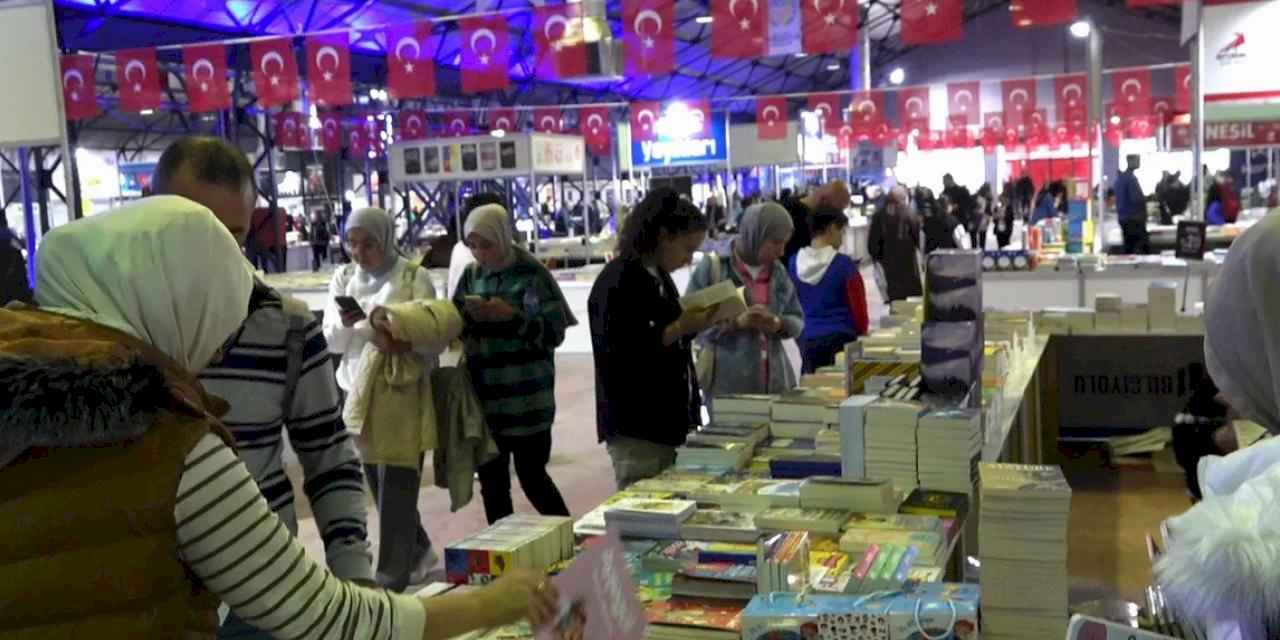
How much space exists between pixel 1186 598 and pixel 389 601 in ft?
2.95

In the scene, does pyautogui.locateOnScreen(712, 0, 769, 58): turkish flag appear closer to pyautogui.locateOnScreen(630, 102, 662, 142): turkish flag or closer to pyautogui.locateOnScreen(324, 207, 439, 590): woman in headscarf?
pyautogui.locateOnScreen(324, 207, 439, 590): woman in headscarf

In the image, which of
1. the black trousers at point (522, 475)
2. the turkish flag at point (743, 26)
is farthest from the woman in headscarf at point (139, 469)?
the turkish flag at point (743, 26)

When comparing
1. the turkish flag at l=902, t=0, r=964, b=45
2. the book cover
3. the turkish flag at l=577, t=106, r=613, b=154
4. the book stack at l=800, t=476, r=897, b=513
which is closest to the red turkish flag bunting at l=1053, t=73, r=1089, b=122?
the turkish flag at l=577, t=106, r=613, b=154

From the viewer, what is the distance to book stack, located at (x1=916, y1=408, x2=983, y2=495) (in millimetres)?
3012

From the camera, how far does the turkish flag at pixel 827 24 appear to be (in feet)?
24.1

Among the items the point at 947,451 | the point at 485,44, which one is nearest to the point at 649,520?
the point at 947,451

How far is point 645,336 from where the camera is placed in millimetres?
3768

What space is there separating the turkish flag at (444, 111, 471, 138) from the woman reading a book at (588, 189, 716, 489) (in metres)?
16.3

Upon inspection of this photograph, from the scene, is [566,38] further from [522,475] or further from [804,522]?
[804,522]

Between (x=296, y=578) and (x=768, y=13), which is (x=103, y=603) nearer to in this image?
(x=296, y=578)

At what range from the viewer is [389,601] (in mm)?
1450

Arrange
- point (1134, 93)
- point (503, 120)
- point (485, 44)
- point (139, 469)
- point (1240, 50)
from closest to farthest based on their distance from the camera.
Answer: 1. point (139, 469)
2. point (1240, 50)
3. point (485, 44)
4. point (1134, 93)
5. point (503, 120)

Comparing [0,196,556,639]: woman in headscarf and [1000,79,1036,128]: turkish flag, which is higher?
[1000,79,1036,128]: turkish flag

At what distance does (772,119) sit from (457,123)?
625 cm
